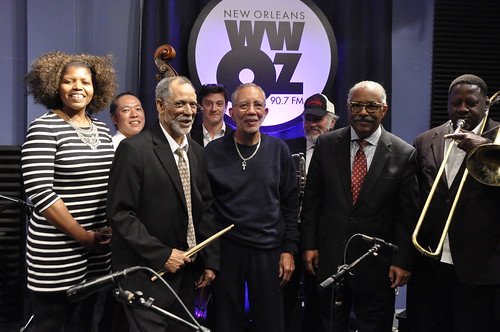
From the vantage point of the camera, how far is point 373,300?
10.9 feet

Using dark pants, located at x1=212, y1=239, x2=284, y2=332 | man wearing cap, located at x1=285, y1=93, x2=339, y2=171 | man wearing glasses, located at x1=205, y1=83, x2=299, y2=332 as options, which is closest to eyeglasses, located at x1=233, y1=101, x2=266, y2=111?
man wearing glasses, located at x1=205, y1=83, x2=299, y2=332

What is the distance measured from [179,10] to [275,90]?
3.60 feet

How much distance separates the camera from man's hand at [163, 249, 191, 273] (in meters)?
2.81

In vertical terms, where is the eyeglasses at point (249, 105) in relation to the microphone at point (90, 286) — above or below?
above

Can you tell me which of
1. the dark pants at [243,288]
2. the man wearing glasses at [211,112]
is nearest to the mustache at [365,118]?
the dark pants at [243,288]

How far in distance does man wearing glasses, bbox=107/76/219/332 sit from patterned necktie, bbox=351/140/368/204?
2.98 ft

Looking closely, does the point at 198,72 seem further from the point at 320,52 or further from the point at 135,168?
the point at 135,168

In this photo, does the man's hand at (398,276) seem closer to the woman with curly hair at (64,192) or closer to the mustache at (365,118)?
the mustache at (365,118)

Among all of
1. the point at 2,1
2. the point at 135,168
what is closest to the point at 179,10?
the point at 2,1

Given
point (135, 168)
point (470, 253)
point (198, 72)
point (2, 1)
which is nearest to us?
point (135, 168)

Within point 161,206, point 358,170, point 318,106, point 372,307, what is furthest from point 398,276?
point 318,106

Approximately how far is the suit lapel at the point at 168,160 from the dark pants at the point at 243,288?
67cm

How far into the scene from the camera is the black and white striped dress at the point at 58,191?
9.05 ft

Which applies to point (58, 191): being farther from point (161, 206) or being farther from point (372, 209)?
point (372, 209)
